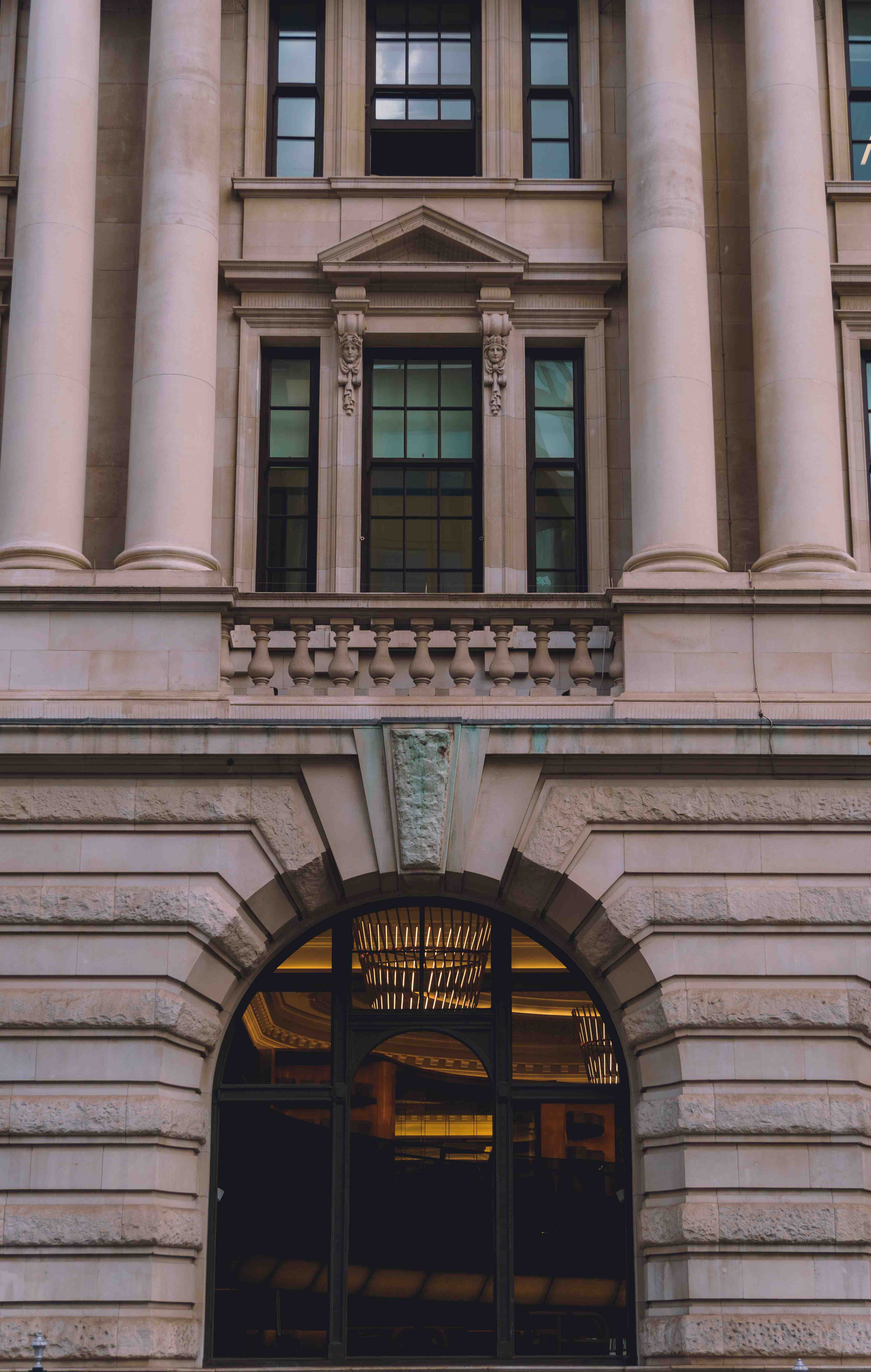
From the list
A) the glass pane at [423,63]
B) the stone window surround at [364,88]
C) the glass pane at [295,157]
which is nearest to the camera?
the stone window surround at [364,88]

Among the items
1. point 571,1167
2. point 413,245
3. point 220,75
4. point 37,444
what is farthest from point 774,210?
point 571,1167

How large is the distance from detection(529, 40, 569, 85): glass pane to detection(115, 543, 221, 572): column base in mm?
7316

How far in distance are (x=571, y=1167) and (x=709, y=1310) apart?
2114 millimetres

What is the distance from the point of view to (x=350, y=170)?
62.3 ft

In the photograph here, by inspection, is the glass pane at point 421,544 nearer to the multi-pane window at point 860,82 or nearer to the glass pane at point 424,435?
the glass pane at point 424,435

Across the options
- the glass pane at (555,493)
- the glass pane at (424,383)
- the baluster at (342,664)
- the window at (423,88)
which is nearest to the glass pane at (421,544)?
the glass pane at (555,493)

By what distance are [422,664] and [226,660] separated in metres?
1.73

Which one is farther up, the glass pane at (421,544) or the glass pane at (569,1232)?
the glass pane at (421,544)

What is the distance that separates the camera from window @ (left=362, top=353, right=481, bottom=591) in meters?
18.2

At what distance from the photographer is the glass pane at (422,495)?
18.4 m

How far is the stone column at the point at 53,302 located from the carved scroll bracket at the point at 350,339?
257 cm

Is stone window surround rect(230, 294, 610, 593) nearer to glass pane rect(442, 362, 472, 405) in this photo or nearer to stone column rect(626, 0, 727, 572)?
glass pane rect(442, 362, 472, 405)

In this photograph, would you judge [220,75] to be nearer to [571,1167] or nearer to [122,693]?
[122,693]

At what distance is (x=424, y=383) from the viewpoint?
18.8 m
